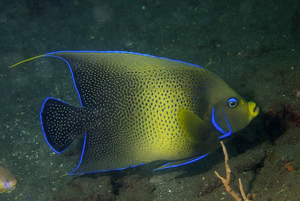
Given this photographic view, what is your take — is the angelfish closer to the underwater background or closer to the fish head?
the fish head

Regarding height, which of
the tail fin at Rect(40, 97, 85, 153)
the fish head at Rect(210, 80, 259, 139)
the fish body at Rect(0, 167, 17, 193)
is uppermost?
the fish head at Rect(210, 80, 259, 139)

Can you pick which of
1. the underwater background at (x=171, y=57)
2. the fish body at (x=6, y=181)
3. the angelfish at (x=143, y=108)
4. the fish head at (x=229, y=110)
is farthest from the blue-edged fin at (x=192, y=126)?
the fish body at (x=6, y=181)

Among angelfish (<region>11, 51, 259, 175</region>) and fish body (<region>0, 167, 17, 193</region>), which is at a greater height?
angelfish (<region>11, 51, 259, 175</region>)

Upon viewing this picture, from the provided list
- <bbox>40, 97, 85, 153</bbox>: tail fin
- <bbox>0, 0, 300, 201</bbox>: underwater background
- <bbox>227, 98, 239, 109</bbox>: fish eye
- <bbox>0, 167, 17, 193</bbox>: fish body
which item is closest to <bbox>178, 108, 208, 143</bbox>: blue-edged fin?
<bbox>227, 98, 239, 109</bbox>: fish eye

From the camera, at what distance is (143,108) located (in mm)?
2109

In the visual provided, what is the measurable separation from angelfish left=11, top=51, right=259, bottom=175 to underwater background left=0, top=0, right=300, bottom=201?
903 millimetres

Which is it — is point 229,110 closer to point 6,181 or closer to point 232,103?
point 232,103

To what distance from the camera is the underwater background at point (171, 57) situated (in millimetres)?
2949

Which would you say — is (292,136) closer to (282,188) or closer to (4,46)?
(282,188)

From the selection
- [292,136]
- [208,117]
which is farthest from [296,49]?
[208,117]

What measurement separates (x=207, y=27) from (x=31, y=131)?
486cm

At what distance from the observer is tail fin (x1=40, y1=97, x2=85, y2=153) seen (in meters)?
2.07

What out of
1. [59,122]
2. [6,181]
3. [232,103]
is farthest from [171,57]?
[6,181]

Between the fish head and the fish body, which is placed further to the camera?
the fish body
